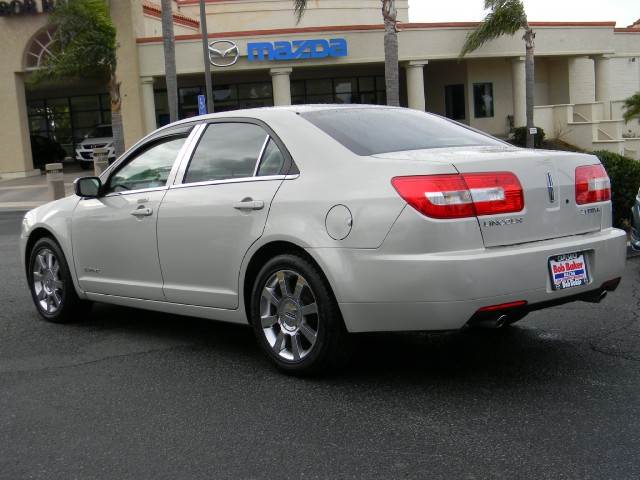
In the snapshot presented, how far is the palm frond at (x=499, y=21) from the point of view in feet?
100

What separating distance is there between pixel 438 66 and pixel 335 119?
112 ft

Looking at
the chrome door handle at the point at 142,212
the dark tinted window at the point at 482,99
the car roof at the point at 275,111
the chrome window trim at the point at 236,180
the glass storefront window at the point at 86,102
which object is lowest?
the chrome door handle at the point at 142,212

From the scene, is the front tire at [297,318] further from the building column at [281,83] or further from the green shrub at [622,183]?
the building column at [281,83]

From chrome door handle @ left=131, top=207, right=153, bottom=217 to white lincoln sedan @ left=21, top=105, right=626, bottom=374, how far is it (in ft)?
0.06

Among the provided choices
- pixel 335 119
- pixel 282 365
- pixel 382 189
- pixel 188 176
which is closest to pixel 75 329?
pixel 188 176

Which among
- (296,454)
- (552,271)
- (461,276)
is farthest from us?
(552,271)

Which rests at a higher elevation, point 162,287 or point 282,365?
point 162,287

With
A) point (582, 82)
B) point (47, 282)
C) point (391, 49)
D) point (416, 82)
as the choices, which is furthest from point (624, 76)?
point (47, 282)

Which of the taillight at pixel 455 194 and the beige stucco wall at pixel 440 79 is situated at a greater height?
the beige stucco wall at pixel 440 79

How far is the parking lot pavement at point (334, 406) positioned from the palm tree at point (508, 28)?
25.2 m

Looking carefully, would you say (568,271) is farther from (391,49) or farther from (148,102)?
(148,102)

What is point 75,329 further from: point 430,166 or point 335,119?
point 430,166

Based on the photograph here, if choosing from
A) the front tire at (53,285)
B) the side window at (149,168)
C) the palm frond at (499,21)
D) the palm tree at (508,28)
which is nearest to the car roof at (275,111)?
the side window at (149,168)

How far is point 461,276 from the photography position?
4.20 meters
